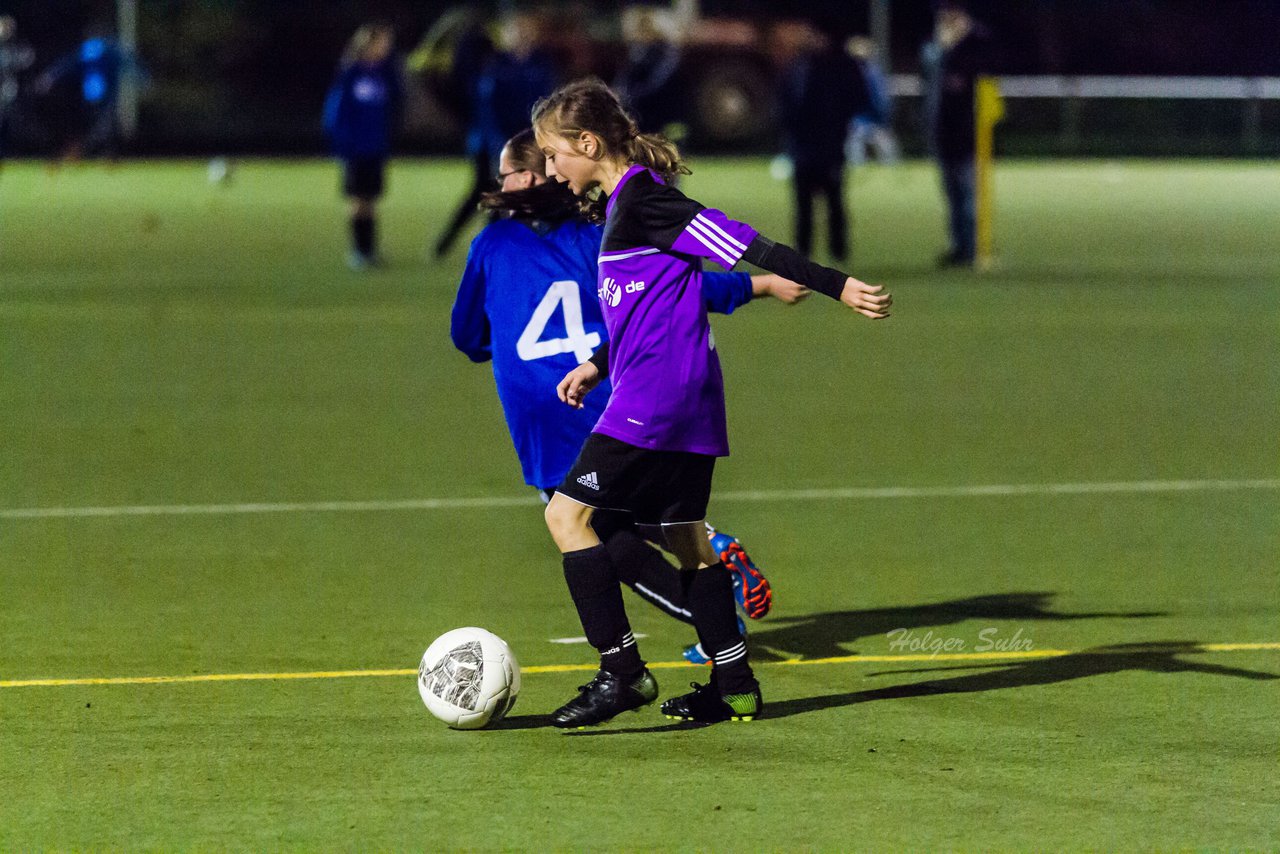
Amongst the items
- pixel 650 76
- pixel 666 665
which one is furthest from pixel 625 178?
pixel 650 76

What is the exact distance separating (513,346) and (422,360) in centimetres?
763

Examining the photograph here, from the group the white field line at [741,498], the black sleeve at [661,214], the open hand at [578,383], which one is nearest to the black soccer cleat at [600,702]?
the open hand at [578,383]

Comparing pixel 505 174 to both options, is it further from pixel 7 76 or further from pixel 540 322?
pixel 7 76

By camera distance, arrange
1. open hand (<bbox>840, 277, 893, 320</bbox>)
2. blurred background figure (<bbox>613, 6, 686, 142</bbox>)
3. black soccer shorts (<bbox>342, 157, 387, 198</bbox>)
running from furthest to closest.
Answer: blurred background figure (<bbox>613, 6, 686, 142</bbox>) → black soccer shorts (<bbox>342, 157, 387, 198</bbox>) → open hand (<bbox>840, 277, 893, 320</bbox>)

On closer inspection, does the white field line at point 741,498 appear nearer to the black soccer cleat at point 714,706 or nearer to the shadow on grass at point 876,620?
the shadow on grass at point 876,620

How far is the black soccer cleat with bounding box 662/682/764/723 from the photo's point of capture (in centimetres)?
586

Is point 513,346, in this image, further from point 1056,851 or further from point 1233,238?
point 1233,238

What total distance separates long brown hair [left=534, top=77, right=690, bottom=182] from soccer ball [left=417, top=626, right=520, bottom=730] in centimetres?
132

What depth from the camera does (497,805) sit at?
5.12m

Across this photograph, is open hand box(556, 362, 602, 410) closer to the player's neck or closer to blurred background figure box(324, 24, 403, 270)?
the player's neck

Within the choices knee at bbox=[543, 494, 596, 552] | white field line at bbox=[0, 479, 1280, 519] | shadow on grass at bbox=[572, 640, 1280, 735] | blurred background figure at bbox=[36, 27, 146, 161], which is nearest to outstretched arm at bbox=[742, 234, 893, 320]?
knee at bbox=[543, 494, 596, 552]

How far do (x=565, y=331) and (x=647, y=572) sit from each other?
0.74 meters

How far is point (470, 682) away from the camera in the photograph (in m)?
5.77

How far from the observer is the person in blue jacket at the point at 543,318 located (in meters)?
6.46
